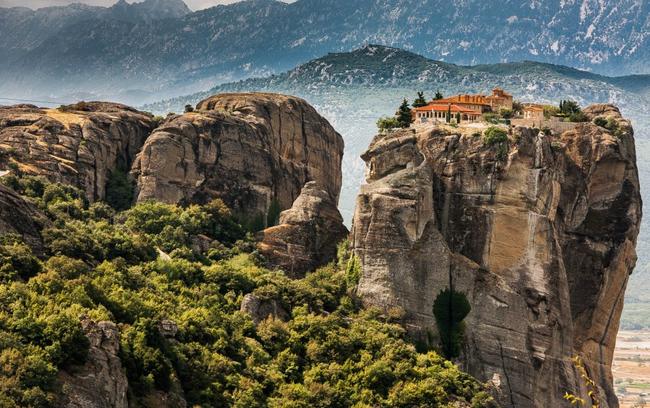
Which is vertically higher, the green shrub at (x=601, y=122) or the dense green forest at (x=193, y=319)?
the green shrub at (x=601, y=122)

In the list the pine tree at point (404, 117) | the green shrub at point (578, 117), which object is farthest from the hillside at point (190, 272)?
the green shrub at point (578, 117)

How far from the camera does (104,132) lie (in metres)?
94.6

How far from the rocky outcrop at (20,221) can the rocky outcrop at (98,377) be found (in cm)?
1188

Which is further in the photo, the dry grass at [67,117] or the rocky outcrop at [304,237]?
the dry grass at [67,117]

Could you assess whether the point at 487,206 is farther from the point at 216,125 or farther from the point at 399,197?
the point at 216,125

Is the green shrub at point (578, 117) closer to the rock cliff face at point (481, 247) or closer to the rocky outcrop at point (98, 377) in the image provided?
the rock cliff face at point (481, 247)

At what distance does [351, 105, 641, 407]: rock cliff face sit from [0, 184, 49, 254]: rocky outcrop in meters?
22.3

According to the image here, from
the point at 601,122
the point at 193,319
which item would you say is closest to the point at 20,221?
the point at 193,319

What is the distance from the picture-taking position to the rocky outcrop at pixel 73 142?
290 ft

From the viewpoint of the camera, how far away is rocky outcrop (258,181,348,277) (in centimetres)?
8831

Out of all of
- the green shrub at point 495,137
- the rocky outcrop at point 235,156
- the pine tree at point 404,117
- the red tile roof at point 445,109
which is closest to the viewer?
the green shrub at point 495,137

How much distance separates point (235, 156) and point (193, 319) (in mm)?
27720

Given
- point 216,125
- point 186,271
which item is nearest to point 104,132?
point 216,125

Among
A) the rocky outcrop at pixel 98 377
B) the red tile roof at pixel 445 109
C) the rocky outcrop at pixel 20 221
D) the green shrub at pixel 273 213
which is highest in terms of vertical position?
the red tile roof at pixel 445 109
